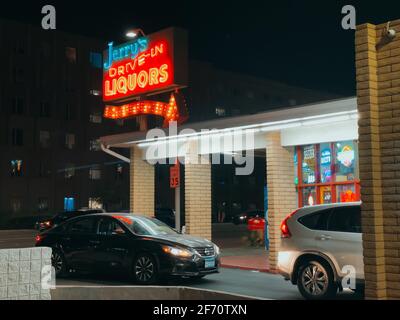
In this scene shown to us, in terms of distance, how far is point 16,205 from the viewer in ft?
159

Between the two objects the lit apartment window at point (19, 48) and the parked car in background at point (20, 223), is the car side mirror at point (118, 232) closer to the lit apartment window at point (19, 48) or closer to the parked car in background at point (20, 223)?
the parked car in background at point (20, 223)

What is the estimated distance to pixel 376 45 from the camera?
23.1 feet

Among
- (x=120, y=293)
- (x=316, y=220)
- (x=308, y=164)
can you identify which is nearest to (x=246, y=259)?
(x=308, y=164)

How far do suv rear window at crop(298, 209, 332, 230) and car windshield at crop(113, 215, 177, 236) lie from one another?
3.59 m

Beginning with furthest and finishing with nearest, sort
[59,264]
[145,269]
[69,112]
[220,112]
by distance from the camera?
[220,112] → [69,112] → [59,264] → [145,269]

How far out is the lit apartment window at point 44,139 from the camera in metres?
50.4

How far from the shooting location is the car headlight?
11664mm

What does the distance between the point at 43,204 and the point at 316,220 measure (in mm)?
43404

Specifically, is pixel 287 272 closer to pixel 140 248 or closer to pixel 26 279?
pixel 140 248

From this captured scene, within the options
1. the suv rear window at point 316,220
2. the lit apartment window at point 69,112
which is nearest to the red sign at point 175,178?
the suv rear window at point 316,220

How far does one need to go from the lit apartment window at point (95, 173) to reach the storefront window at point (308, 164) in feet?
132

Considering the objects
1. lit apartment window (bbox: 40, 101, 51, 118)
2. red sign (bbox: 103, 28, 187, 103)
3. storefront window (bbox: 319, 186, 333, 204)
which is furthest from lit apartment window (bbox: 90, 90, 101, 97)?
storefront window (bbox: 319, 186, 333, 204)

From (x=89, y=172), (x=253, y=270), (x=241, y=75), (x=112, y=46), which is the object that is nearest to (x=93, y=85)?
Answer: (x=89, y=172)

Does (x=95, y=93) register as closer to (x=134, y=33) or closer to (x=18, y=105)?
(x=18, y=105)
